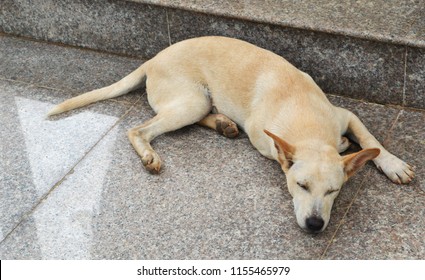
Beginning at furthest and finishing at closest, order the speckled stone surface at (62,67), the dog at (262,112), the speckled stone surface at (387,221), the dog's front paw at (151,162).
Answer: the speckled stone surface at (62,67)
the dog's front paw at (151,162)
the dog at (262,112)
the speckled stone surface at (387,221)

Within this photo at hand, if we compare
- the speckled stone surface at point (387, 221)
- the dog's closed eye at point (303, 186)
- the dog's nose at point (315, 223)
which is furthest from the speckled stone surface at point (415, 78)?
the dog's nose at point (315, 223)

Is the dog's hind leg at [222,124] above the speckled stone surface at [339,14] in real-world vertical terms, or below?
below

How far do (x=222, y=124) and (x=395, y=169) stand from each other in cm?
122

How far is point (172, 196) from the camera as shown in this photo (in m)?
4.38

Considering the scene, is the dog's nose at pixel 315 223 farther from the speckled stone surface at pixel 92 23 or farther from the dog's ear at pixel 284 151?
the speckled stone surface at pixel 92 23

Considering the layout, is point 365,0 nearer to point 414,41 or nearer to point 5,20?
point 414,41

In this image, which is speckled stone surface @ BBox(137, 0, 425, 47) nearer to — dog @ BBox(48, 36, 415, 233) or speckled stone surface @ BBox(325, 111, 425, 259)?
dog @ BBox(48, 36, 415, 233)

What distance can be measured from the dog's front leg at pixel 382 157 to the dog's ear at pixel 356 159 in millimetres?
370

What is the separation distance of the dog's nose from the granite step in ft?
4.97

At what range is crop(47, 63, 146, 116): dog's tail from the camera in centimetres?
516

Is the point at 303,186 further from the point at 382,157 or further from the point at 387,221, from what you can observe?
the point at 382,157

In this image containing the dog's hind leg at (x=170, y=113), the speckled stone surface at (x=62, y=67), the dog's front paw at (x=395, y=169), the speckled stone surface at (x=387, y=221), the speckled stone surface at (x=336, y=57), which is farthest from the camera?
the speckled stone surface at (x=62, y=67)

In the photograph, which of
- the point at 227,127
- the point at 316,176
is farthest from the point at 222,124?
the point at 316,176

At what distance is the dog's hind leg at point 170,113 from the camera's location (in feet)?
15.7
